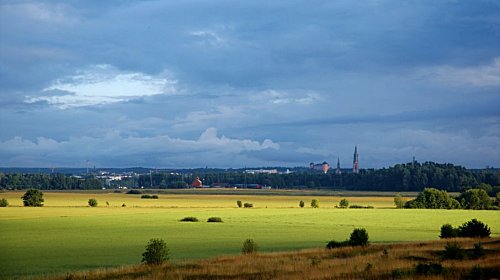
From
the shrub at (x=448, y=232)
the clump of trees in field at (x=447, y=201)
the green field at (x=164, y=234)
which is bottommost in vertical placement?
the green field at (x=164, y=234)

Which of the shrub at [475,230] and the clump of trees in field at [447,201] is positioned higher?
the clump of trees in field at [447,201]

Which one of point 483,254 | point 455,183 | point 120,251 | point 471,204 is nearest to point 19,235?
point 120,251

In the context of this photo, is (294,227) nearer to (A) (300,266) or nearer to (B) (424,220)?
(B) (424,220)

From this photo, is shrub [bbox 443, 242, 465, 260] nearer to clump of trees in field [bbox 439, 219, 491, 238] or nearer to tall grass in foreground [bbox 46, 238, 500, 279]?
tall grass in foreground [bbox 46, 238, 500, 279]

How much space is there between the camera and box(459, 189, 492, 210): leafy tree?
132 metres

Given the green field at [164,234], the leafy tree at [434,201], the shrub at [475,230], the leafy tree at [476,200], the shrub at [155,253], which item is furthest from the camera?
the leafy tree at [476,200]

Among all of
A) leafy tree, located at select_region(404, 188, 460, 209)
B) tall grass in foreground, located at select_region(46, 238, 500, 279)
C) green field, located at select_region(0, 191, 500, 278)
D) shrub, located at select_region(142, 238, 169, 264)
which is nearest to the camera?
tall grass in foreground, located at select_region(46, 238, 500, 279)

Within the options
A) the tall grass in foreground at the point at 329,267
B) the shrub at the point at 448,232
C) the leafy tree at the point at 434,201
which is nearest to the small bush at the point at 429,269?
the tall grass in foreground at the point at 329,267

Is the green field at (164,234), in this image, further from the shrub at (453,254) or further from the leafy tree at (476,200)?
the leafy tree at (476,200)

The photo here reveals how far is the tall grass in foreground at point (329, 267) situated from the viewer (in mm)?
28000

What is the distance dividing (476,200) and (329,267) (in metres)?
108

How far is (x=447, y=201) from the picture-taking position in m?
132

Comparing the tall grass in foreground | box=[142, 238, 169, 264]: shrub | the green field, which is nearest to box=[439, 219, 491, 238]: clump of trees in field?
the green field

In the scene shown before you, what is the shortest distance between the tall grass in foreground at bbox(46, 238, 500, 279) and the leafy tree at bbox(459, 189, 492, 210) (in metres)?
95.1
